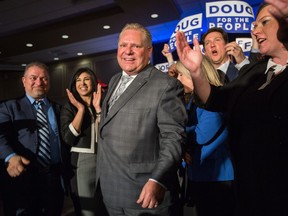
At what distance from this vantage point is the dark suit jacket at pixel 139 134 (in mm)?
1279

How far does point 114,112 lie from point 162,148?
32cm

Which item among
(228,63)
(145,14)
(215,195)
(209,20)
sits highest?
(145,14)

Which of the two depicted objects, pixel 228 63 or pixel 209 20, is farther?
pixel 209 20

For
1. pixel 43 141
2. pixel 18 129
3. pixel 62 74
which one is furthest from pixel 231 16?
pixel 62 74

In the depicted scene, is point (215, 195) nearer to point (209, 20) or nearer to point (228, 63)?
point (228, 63)

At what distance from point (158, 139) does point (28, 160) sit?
106 cm

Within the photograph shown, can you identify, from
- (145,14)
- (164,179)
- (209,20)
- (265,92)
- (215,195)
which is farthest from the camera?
(145,14)

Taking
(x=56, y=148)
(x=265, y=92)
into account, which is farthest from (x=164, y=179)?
(x=56, y=148)

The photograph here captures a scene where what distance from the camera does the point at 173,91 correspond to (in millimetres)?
1329

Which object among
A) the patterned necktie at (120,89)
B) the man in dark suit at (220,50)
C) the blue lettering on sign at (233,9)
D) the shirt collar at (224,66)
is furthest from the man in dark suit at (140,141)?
the blue lettering on sign at (233,9)

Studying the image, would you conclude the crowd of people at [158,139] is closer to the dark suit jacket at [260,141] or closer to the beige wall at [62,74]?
the dark suit jacket at [260,141]

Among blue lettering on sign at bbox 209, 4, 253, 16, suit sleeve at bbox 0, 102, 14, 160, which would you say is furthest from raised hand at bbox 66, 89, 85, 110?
blue lettering on sign at bbox 209, 4, 253, 16

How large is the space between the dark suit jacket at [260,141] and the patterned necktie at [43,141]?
4.89 ft

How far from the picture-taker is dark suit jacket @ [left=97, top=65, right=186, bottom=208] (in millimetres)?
1279
